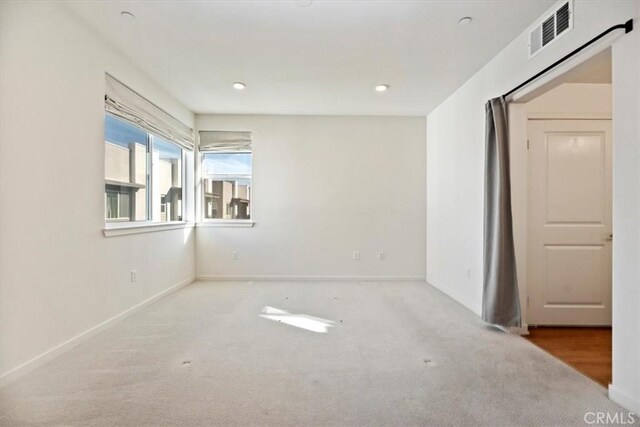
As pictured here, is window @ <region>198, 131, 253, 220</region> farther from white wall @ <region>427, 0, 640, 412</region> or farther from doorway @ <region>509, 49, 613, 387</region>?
doorway @ <region>509, 49, 613, 387</region>

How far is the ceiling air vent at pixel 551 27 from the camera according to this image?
2.14 metres

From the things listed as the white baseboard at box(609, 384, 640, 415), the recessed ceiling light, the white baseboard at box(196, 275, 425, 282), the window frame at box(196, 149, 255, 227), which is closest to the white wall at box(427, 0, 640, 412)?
the white baseboard at box(609, 384, 640, 415)

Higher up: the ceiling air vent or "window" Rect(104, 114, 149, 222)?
the ceiling air vent

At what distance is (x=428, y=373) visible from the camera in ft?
6.87

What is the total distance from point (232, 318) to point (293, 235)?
1.98 m

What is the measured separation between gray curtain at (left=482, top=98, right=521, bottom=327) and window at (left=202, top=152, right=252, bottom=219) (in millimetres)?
3458

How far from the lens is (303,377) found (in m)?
2.05

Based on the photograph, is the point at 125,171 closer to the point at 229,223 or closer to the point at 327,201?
the point at 229,223

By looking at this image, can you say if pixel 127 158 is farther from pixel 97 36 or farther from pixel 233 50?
pixel 233 50

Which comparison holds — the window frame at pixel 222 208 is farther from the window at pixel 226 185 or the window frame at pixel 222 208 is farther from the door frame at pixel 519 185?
the door frame at pixel 519 185

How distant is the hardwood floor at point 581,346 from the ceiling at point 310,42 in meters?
2.58

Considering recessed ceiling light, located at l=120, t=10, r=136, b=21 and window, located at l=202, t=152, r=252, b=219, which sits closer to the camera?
recessed ceiling light, located at l=120, t=10, r=136, b=21

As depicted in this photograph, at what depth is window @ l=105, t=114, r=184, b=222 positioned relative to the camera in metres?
3.12

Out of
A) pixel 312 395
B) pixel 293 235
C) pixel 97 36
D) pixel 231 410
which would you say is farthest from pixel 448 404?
pixel 97 36
